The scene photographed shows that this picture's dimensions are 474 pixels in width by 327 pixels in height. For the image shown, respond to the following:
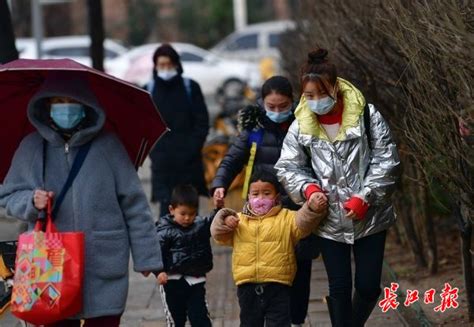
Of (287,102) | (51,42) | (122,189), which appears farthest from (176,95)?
(51,42)

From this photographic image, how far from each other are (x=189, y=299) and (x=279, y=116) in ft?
4.01

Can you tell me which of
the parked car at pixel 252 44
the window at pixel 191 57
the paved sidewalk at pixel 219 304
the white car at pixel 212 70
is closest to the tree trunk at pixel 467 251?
the paved sidewalk at pixel 219 304

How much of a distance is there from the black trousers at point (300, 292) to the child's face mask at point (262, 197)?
755 millimetres

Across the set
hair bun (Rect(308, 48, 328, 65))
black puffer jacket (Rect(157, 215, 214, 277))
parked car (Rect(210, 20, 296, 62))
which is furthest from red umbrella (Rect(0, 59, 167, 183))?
parked car (Rect(210, 20, 296, 62))

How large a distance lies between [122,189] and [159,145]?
4.24 m

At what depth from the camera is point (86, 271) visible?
541cm

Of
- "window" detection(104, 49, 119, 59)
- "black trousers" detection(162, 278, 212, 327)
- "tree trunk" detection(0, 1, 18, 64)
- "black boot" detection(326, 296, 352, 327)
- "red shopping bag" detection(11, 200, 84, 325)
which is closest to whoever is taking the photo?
"red shopping bag" detection(11, 200, 84, 325)

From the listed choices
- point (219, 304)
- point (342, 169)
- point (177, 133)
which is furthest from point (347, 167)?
point (177, 133)

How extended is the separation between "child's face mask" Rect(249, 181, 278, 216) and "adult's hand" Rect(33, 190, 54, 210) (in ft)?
5.05

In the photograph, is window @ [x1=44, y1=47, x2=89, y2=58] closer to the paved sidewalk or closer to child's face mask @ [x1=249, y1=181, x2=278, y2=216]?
the paved sidewalk

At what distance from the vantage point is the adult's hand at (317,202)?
20.2 ft

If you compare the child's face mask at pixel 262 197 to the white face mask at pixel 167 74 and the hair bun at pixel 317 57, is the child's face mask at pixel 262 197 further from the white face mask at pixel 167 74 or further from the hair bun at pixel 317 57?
the white face mask at pixel 167 74

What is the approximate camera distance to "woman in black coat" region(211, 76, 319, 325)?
7094 millimetres

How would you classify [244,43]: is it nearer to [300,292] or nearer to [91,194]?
[300,292]
